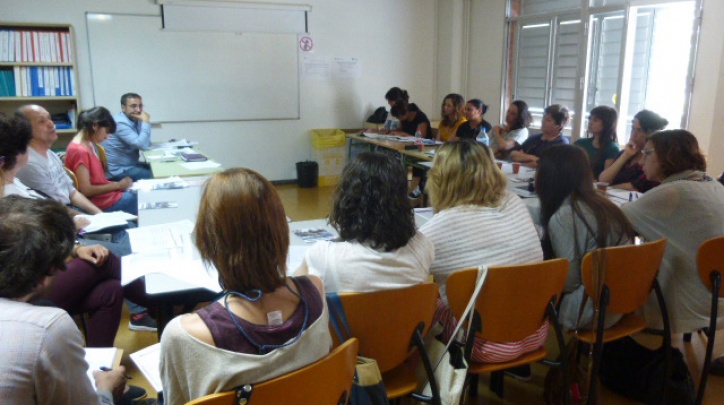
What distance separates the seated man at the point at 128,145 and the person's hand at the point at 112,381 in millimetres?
3445

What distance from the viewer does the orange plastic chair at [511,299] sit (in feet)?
5.65

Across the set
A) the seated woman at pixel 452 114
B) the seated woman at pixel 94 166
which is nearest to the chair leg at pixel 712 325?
→ the seated woman at pixel 94 166

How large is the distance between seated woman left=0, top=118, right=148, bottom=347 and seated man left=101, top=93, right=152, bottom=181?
7.11ft

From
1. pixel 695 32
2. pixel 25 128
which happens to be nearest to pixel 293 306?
pixel 25 128

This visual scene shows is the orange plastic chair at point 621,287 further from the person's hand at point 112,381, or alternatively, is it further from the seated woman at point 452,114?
the seated woman at point 452,114

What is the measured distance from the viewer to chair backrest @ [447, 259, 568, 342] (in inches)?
67.6

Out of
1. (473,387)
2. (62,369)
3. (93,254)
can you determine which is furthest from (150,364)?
(473,387)

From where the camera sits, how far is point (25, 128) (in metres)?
2.39

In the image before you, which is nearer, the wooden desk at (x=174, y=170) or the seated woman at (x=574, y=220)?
the seated woman at (x=574, y=220)

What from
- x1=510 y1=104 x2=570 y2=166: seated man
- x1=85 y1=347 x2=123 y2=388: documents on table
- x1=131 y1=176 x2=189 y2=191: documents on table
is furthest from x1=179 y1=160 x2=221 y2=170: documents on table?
x1=85 y1=347 x2=123 y2=388: documents on table

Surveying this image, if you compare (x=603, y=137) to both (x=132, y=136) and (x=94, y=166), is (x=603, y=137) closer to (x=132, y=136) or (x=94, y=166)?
(x=94, y=166)

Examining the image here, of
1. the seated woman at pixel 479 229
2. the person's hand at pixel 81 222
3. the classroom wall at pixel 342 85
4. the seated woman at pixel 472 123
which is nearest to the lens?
the seated woman at pixel 479 229

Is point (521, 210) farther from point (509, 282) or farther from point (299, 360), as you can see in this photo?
point (299, 360)

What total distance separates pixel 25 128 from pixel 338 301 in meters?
1.81
